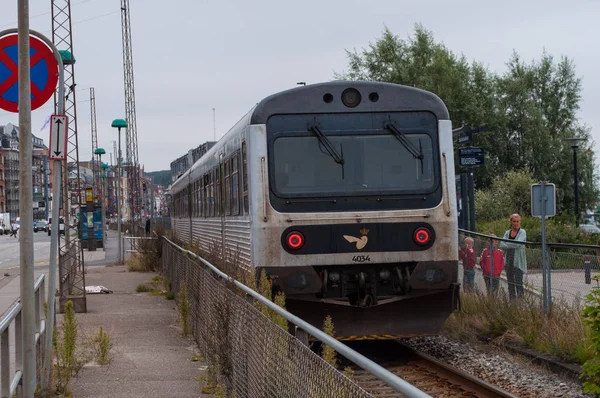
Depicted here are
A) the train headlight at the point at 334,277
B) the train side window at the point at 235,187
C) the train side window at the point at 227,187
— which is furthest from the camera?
A: the train side window at the point at 227,187

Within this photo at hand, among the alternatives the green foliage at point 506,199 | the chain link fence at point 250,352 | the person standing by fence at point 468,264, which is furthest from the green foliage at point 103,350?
the green foliage at point 506,199

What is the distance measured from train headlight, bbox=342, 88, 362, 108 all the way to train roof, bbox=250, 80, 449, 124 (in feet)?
0.11

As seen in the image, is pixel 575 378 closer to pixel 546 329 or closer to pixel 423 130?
pixel 546 329

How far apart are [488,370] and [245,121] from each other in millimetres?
4176

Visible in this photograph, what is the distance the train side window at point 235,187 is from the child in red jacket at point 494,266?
13.2 ft

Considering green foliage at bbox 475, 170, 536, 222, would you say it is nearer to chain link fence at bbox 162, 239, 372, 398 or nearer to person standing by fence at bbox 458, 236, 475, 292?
person standing by fence at bbox 458, 236, 475, 292

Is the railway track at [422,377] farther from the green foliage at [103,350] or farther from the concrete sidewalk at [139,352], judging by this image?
the green foliage at [103,350]

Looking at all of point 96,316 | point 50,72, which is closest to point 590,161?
point 96,316

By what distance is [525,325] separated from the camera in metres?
13.2

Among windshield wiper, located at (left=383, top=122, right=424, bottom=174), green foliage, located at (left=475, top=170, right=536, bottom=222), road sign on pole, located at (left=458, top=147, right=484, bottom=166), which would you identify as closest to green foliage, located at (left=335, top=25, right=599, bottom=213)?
green foliage, located at (left=475, top=170, right=536, bottom=222)

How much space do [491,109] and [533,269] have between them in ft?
156

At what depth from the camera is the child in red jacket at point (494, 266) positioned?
49.6 ft

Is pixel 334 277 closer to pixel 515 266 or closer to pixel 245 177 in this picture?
pixel 245 177

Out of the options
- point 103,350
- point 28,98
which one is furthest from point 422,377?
point 28,98
